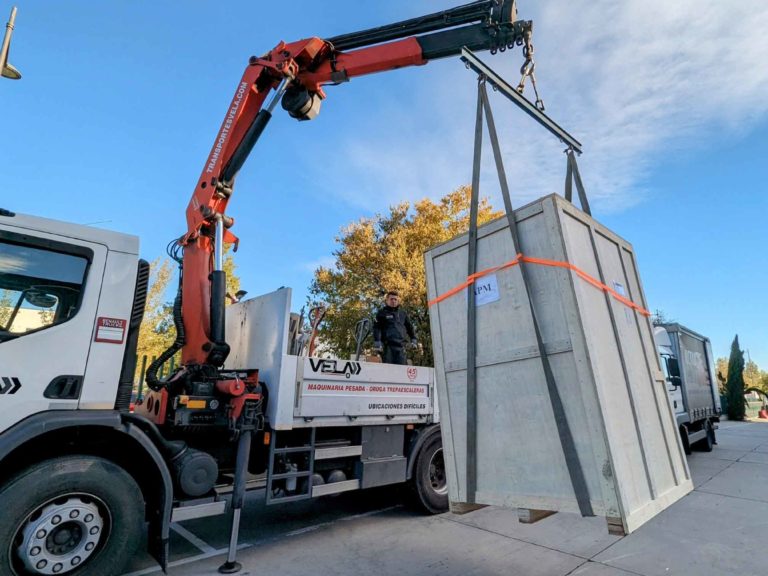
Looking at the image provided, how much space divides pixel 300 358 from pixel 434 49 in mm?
4035

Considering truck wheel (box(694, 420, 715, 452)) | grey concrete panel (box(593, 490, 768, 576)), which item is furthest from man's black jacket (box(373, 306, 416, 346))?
truck wheel (box(694, 420, 715, 452))

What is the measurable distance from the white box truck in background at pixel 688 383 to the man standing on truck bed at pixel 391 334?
537 cm

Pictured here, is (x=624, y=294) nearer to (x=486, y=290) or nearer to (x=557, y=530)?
(x=486, y=290)

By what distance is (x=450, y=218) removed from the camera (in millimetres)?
18984

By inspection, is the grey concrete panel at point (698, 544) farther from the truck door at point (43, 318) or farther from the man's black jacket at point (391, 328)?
the truck door at point (43, 318)

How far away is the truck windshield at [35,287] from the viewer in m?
3.23

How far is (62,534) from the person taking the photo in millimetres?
3072

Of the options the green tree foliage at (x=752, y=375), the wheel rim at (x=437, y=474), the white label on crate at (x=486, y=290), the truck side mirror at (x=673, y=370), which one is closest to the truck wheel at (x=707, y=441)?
the truck side mirror at (x=673, y=370)

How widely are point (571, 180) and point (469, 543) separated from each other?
364cm

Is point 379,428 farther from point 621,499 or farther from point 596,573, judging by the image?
point 621,499

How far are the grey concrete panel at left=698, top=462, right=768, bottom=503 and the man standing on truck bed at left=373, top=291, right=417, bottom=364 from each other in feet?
16.8

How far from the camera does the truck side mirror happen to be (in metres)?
9.36

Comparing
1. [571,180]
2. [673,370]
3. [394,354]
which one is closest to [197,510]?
[394,354]

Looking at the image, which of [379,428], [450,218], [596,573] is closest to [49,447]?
[379,428]
